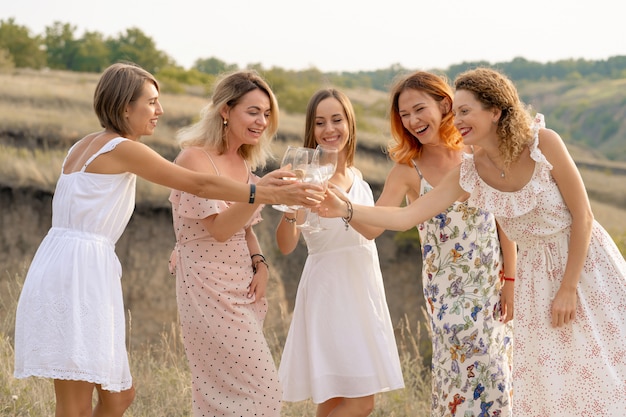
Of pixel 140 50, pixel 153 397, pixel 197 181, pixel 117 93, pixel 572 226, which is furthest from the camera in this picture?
pixel 140 50

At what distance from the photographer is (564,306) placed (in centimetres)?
378

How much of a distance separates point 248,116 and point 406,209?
0.97 m

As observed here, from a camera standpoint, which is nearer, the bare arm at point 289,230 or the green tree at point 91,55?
the bare arm at point 289,230

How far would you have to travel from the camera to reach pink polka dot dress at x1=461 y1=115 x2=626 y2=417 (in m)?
3.76

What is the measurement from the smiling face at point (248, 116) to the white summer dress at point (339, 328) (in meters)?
0.62

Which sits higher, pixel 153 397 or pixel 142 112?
pixel 142 112

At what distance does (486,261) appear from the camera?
437 centimetres

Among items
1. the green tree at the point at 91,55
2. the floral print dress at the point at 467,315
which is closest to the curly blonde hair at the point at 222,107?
the floral print dress at the point at 467,315

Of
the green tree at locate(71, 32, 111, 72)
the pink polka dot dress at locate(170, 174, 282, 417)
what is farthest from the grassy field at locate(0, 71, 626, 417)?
the green tree at locate(71, 32, 111, 72)

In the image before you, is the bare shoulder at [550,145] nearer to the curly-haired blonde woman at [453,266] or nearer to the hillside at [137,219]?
the curly-haired blonde woman at [453,266]

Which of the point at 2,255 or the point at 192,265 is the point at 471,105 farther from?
the point at 2,255

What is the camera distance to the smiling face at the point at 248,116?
445 cm

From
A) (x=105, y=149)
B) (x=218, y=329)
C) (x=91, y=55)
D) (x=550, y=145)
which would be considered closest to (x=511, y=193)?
(x=550, y=145)

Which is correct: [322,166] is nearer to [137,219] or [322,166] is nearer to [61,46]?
[137,219]
